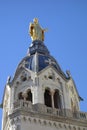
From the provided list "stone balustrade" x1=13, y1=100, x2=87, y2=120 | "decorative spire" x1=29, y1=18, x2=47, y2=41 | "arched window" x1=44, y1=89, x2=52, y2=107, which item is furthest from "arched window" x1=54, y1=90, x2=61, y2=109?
"decorative spire" x1=29, y1=18, x2=47, y2=41

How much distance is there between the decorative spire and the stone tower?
2994mm

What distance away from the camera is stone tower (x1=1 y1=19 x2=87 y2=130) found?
27.9m

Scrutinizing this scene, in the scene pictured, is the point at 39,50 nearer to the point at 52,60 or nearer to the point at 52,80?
the point at 52,60

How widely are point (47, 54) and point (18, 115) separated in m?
10.8

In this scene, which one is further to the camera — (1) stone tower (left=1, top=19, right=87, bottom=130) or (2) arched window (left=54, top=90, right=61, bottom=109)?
(2) arched window (left=54, top=90, right=61, bottom=109)

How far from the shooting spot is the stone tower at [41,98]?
27.9 metres

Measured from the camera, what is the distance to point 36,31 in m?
41.0

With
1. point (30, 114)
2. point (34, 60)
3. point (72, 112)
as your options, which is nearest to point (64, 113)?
point (72, 112)

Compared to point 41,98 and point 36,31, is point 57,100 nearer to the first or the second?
point 41,98

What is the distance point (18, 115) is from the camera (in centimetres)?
2764

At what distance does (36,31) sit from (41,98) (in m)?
12.2

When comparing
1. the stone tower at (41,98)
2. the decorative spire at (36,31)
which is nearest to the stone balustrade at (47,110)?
the stone tower at (41,98)

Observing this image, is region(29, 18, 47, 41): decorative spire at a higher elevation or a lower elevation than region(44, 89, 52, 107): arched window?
higher

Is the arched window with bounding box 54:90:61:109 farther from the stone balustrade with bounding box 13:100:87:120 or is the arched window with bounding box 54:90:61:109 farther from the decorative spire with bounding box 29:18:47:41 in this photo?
the decorative spire with bounding box 29:18:47:41
